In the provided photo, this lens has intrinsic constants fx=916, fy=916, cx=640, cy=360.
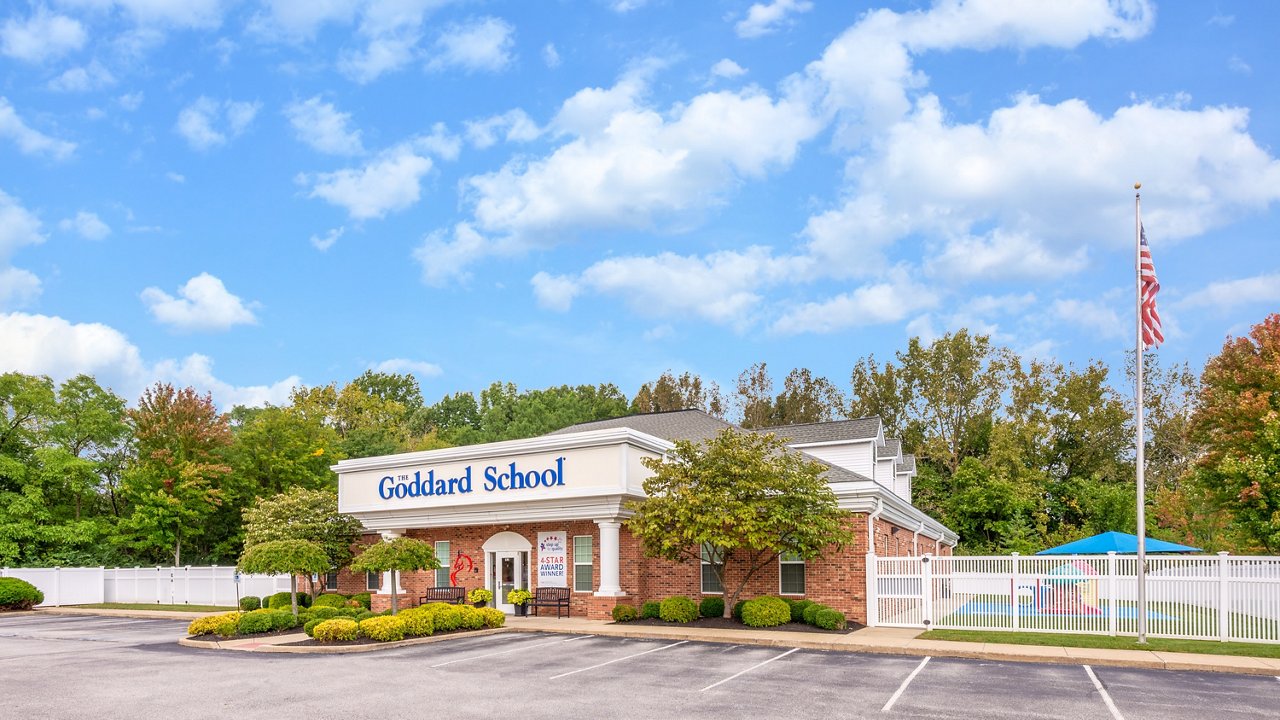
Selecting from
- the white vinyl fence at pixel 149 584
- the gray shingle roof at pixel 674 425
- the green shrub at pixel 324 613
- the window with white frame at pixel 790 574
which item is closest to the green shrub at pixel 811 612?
the window with white frame at pixel 790 574

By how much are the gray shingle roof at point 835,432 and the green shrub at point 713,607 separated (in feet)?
35.4

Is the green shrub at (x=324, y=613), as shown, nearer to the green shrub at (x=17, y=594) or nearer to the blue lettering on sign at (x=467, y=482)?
the blue lettering on sign at (x=467, y=482)

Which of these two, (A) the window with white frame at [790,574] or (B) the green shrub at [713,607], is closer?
(A) the window with white frame at [790,574]

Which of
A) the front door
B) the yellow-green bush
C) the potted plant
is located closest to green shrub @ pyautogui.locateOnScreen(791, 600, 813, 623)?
the potted plant

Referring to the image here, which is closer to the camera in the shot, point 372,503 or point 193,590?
point 372,503

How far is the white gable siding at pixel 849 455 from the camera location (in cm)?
3566

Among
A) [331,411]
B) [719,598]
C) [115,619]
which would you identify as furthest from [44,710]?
[331,411]

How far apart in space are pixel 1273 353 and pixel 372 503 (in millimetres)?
33811

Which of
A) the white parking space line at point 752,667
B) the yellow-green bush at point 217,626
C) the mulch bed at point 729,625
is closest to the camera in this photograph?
the white parking space line at point 752,667

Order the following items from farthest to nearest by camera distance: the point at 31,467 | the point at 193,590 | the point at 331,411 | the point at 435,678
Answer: the point at 331,411 → the point at 31,467 → the point at 193,590 → the point at 435,678

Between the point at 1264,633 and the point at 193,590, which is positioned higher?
the point at 1264,633

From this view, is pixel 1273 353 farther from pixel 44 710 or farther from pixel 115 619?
pixel 115 619

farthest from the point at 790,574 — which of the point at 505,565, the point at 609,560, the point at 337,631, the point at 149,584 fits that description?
the point at 149,584

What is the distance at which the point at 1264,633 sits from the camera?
818 inches
